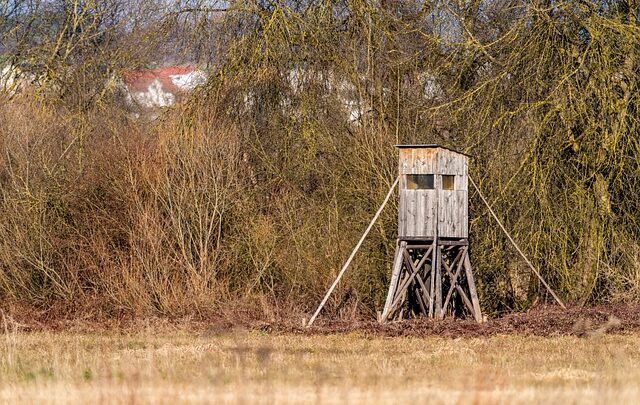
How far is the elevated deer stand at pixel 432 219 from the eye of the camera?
19.2 metres

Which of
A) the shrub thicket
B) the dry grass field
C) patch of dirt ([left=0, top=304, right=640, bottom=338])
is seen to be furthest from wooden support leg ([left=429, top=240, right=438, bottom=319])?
the dry grass field

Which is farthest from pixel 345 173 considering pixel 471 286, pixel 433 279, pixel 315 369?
pixel 315 369

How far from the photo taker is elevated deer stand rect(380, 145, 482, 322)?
19203 mm

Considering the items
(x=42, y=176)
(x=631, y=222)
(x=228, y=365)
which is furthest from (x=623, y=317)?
(x=42, y=176)

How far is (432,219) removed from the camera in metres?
19.2

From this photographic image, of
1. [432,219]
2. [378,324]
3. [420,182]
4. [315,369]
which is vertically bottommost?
[378,324]

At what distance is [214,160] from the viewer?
21.7 m

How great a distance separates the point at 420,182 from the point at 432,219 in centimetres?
67

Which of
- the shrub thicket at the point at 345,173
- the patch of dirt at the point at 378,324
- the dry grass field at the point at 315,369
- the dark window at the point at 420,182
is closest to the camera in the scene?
the dry grass field at the point at 315,369

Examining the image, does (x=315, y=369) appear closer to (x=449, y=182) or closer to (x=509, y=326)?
(x=509, y=326)

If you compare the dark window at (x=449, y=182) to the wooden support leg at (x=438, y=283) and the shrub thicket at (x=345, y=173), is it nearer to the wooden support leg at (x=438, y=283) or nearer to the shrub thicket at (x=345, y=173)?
the wooden support leg at (x=438, y=283)

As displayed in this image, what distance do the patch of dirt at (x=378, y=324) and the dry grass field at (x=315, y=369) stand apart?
0.47m

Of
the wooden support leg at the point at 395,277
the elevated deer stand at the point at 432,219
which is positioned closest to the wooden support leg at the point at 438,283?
the elevated deer stand at the point at 432,219

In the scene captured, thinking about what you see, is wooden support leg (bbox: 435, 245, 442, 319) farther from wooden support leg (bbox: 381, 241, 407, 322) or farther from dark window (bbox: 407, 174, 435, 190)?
dark window (bbox: 407, 174, 435, 190)
